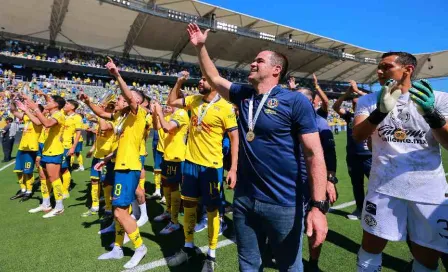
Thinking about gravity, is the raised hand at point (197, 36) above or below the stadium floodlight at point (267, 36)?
below

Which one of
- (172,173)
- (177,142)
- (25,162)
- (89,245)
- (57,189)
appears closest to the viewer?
(89,245)

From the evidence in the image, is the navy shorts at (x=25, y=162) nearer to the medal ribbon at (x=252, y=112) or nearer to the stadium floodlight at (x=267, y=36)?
the medal ribbon at (x=252, y=112)

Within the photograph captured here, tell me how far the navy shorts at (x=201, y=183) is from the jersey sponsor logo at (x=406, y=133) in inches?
79.1

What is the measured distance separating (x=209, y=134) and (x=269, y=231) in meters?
1.93

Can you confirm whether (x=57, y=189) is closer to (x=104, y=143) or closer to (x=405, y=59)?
(x=104, y=143)

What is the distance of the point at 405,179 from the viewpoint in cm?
233

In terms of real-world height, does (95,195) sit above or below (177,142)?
below

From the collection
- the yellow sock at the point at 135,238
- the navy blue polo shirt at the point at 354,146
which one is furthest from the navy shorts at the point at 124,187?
the navy blue polo shirt at the point at 354,146

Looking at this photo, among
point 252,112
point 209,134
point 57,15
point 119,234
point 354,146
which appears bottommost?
point 119,234

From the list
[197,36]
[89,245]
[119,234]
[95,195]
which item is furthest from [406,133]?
[95,195]

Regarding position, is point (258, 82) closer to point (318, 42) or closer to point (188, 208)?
point (188, 208)

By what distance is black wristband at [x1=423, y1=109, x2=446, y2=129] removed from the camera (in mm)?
2025

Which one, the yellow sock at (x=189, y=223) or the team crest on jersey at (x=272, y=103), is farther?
the yellow sock at (x=189, y=223)

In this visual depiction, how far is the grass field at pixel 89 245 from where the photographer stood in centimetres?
365
